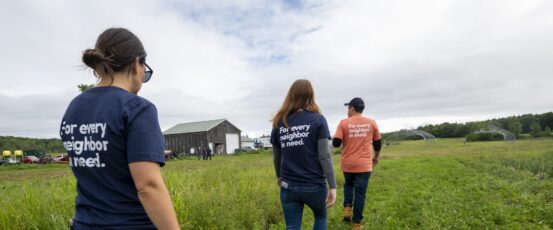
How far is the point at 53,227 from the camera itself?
4.82 metres

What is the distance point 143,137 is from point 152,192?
0.83 ft

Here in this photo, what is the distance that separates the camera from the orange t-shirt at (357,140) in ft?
18.6

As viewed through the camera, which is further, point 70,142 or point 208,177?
point 208,177

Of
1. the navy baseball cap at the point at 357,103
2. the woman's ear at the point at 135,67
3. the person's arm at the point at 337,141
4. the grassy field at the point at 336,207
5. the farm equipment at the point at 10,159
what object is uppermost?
the navy baseball cap at the point at 357,103

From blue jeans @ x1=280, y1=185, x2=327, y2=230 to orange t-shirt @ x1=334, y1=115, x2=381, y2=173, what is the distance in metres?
2.01

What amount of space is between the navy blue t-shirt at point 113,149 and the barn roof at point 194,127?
168 ft

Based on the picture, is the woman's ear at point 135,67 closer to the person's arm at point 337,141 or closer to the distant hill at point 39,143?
the person's arm at point 337,141

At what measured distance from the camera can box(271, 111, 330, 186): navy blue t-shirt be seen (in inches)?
146

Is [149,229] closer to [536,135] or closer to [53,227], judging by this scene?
[53,227]

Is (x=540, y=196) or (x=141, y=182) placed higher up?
(x=141, y=182)

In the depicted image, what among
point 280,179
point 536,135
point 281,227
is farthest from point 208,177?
point 536,135

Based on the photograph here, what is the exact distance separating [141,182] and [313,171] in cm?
230

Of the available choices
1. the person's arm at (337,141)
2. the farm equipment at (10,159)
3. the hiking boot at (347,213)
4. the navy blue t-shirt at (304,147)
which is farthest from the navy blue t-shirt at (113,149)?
the farm equipment at (10,159)

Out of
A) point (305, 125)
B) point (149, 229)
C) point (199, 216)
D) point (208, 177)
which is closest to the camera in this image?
point (149, 229)
